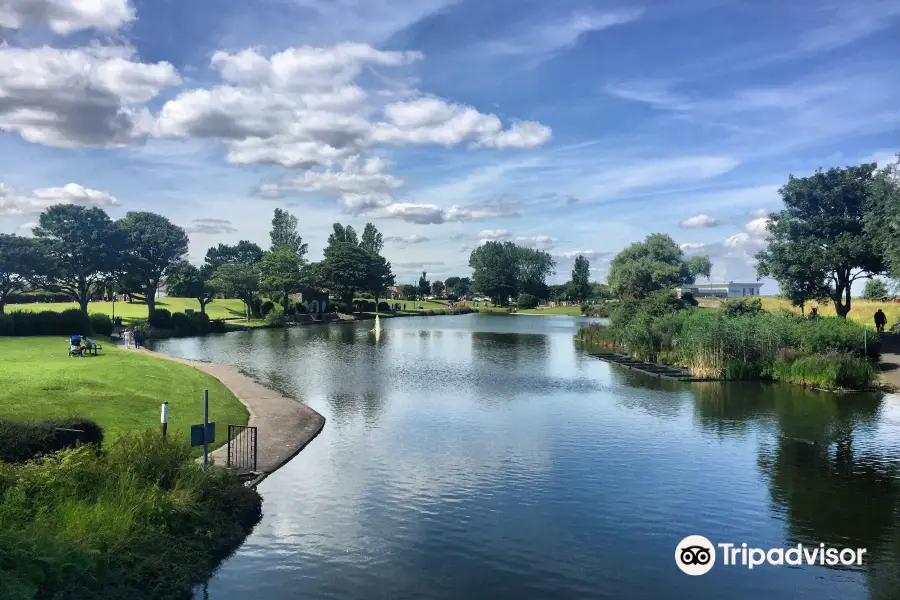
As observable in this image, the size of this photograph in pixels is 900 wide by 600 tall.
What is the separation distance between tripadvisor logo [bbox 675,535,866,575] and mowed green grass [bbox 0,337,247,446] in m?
11.7

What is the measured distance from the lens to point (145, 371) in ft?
98.0

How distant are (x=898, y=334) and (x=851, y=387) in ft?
54.5

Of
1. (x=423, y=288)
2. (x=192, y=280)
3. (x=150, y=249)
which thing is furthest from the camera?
(x=423, y=288)

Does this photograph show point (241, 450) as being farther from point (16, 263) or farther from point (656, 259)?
point (656, 259)

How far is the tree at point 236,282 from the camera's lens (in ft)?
285

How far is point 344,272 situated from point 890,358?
92.3 meters

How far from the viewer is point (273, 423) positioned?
75.0ft

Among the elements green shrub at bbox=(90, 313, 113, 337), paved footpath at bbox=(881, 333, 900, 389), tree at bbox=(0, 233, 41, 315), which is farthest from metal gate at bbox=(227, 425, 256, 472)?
tree at bbox=(0, 233, 41, 315)

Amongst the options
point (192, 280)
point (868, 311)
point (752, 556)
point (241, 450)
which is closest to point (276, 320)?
point (192, 280)

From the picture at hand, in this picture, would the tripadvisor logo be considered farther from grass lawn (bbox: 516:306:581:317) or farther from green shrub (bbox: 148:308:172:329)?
grass lawn (bbox: 516:306:581:317)

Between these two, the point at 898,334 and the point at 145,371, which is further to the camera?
the point at 898,334

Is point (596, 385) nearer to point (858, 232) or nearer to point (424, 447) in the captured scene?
point (424, 447)

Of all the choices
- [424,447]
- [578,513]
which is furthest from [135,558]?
[424,447]

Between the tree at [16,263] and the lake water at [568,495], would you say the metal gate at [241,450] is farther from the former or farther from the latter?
the tree at [16,263]
